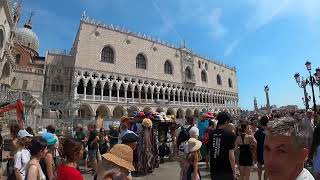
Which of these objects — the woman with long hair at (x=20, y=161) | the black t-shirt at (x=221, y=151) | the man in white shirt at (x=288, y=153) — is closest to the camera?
the man in white shirt at (x=288, y=153)

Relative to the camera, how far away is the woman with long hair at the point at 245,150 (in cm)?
607

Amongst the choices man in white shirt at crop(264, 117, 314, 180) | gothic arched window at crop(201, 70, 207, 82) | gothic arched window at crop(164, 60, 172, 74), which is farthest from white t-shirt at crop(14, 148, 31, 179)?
gothic arched window at crop(201, 70, 207, 82)

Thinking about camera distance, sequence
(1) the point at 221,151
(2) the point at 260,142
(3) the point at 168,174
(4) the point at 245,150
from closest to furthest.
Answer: (1) the point at 221,151
(2) the point at 260,142
(4) the point at 245,150
(3) the point at 168,174

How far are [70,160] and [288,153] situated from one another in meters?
2.41

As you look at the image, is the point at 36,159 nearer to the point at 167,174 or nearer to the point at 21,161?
the point at 21,161

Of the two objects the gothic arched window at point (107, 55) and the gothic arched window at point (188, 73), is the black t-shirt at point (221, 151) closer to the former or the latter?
the gothic arched window at point (107, 55)

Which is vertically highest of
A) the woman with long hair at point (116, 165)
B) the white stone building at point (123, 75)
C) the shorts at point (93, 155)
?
the white stone building at point (123, 75)

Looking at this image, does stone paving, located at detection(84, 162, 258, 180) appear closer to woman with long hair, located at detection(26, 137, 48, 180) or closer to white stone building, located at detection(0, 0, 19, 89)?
woman with long hair, located at detection(26, 137, 48, 180)

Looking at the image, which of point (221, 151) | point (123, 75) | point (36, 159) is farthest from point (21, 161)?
point (123, 75)

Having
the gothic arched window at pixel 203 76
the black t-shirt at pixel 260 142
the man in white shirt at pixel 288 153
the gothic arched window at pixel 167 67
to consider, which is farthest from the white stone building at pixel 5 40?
the gothic arched window at pixel 203 76

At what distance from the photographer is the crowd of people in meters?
1.56

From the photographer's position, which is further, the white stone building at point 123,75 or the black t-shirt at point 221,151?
the white stone building at point 123,75

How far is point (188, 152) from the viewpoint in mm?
4371

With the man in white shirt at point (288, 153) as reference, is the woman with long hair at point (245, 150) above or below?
below
